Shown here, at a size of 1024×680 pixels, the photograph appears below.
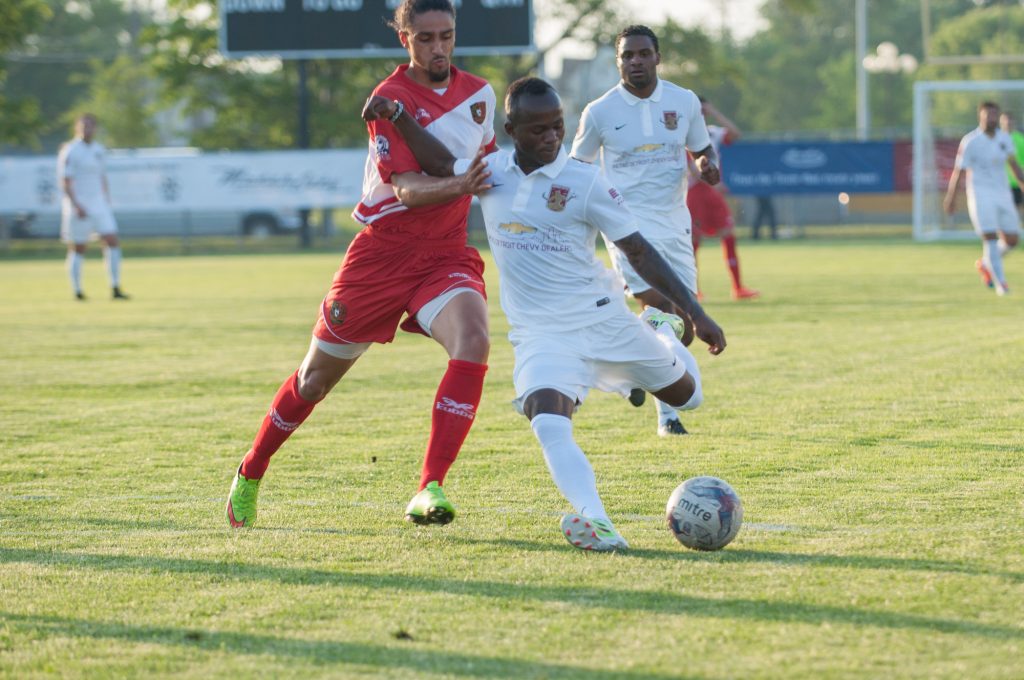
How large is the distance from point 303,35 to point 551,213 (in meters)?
24.6

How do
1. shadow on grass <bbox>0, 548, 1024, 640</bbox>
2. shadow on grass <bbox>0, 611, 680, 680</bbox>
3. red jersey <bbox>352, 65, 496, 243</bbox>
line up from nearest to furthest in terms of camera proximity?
shadow on grass <bbox>0, 611, 680, 680</bbox>, shadow on grass <bbox>0, 548, 1024, 640</bbox>, red jersey <bbox>352, 65, 496, 243</bbox>

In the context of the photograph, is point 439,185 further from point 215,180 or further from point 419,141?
point 215,180

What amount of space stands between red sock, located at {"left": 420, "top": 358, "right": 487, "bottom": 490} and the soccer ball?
882mm

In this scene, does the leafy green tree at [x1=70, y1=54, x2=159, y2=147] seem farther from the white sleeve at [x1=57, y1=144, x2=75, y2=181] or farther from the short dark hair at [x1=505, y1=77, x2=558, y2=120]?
the short dark hair at [x1=505, y1=77, x2=558, y2=120]

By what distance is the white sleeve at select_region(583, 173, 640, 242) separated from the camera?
16.4 ft

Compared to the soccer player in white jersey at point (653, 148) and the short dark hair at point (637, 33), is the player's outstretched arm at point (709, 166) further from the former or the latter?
the short dark hair at point (637, 33)

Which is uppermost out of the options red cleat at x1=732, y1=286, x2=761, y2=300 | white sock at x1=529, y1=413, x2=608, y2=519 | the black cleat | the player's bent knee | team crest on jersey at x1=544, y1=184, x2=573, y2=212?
A: team crest on jersey at x1=544, y1=184, x2=573, y2=212

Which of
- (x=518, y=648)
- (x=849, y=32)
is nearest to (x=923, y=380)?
(x=518, y=648)

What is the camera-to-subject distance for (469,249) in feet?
19.0

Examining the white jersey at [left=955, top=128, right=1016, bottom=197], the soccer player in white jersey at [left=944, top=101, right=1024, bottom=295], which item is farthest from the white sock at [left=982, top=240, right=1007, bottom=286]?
the white jersey at [left=955, top=128, right=1016, bottom=197]

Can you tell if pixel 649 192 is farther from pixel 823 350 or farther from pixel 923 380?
pixel 823 350

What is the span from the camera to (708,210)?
53.0ft

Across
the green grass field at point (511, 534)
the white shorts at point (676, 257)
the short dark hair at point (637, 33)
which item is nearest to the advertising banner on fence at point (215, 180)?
the green grass field at point (511, 534)

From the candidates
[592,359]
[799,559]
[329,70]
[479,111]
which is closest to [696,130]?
[479,111]
